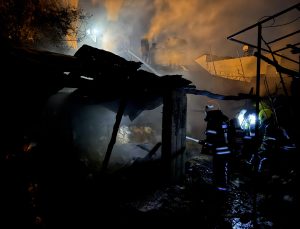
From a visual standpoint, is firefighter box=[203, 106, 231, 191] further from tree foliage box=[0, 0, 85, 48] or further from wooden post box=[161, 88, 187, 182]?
tree foliage box=[0, 0, 85, 48]

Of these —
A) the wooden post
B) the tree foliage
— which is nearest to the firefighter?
the wooden post

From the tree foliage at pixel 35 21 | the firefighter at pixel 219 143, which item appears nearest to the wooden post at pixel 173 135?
the firefighter at pixel 219 143

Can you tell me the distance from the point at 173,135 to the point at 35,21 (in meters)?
14.3

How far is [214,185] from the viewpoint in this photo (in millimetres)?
9211

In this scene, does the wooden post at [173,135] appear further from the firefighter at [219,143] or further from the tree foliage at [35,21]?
the tree foliage at [35,21]

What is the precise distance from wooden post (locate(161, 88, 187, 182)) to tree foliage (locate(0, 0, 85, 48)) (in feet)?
34.7

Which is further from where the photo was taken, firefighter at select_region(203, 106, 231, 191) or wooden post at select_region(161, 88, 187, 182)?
wooden post at select_region(161, 88, 187, 182)

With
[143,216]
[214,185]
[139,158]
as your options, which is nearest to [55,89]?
[143,216]

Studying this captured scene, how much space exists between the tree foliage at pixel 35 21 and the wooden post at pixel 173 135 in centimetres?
1058

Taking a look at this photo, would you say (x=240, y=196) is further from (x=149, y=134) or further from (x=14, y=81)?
(x=149, y=134)

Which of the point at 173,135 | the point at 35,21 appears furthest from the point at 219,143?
the point at 35,21

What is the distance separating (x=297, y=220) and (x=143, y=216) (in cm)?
452

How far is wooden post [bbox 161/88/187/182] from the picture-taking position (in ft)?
29.2

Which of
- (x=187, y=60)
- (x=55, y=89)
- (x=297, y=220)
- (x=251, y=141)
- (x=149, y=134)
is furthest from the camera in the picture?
(x=187, y=60)
